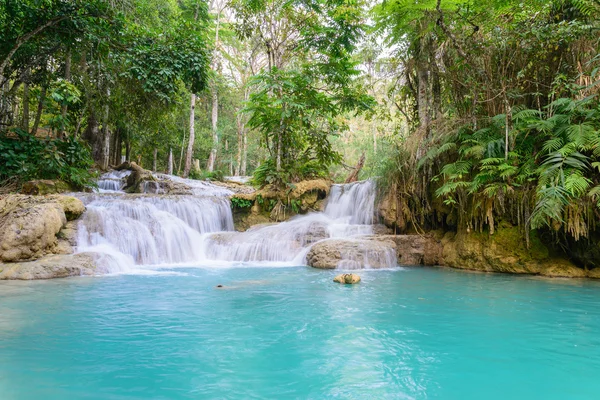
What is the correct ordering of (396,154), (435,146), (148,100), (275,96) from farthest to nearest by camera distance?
(275,96) → (148,100) → (396,154) → (435,146)

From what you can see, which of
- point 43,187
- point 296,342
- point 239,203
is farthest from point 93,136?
point 296,342

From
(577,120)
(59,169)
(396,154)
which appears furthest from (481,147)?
(59,169)

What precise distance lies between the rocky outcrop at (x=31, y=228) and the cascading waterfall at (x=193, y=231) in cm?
51

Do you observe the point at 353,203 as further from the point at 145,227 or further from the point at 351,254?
the point at 145,227

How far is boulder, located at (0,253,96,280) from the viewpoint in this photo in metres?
6.41

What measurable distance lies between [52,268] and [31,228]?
101cm

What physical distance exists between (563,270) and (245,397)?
7380 millimetres

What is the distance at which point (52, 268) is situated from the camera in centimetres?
667

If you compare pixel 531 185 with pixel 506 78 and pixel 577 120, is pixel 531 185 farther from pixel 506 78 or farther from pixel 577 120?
pixel 506 78

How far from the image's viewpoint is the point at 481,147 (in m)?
7.44

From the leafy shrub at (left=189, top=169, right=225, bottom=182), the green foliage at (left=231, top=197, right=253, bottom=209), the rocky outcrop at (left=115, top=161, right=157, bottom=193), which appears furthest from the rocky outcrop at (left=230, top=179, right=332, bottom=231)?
the leafy shrub at (left=189, top=169, right=225, bottom=182)

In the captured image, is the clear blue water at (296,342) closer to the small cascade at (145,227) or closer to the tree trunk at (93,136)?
the small cascade at (145,227)

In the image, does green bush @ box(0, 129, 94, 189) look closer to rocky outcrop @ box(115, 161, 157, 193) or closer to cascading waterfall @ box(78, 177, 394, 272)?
cascading waterfall @ box(78, 177, 394, 272)

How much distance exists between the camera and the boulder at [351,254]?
8.27 metres
